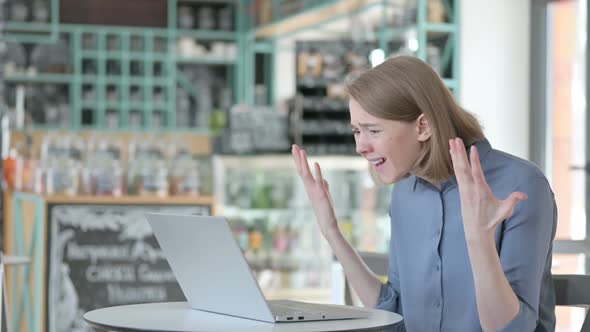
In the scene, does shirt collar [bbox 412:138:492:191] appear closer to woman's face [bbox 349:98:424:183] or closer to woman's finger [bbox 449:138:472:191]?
woman's face [bbox 349:98:424:183]

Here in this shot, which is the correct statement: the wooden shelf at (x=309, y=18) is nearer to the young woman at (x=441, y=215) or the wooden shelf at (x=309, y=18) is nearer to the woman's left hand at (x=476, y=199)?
the young woman at (x=441, y=215)

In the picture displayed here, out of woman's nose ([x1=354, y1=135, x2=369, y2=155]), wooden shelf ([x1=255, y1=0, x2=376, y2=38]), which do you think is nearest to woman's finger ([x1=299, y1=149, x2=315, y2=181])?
woman's nose ([x1=354, y1=135, x2=369, y2=155])

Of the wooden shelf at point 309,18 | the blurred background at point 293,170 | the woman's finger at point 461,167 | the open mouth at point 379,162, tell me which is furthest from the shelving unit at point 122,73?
the woman's finger at point 461,167

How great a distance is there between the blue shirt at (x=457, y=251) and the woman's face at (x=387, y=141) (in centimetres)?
15

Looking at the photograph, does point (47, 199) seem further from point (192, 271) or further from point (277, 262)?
point (192, 271)

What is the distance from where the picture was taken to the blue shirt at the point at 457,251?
2076 millimetres

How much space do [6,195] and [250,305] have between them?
16.5ft

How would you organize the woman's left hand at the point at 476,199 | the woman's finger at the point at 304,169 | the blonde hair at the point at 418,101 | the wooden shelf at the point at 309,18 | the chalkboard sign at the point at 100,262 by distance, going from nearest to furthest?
the woman's left hand at the point at 476,199 < the blonde hair at the point at 418,101 < the woman's finger at the point at 304,169 < the chalkboard sign at the point at 100,262 < the wooden shelf at the point at 309,18

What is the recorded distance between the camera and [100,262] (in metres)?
5.64

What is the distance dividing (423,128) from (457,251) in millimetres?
271

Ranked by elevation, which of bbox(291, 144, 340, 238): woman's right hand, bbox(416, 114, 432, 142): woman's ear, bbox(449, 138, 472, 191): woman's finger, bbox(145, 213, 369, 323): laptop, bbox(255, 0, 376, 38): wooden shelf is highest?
bbox(255, 0, 376, 38): wooden shelf

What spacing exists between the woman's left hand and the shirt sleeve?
0.76ft

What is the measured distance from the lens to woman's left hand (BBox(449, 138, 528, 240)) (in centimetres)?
182

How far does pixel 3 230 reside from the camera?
6281 mm
